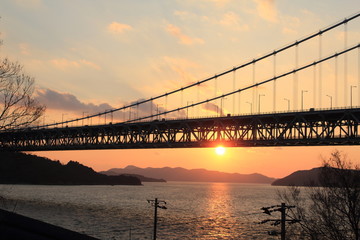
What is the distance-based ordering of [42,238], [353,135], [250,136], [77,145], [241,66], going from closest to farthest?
[42,238]
[353,135]
[250,136]
[241,66]
[77,145]

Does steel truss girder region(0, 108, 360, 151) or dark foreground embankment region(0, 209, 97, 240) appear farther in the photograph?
steel truss girder region(0, 108, 360, 151)

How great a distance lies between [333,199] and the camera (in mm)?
33375

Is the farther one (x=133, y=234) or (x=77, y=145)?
(x=77, y=145)

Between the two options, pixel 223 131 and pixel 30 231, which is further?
pixel 223 131

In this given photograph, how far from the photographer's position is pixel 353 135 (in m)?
57.2

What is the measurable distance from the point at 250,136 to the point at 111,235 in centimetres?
2941

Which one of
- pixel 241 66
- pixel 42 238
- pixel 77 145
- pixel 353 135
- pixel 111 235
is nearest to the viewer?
pixel 42 238

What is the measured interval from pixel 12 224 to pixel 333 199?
2448cm

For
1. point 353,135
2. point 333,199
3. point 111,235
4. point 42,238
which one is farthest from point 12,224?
point 353,135

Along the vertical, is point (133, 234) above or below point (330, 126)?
below

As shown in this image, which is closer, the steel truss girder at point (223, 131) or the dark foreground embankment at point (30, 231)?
the dark foreground embankment at point (30, 231)

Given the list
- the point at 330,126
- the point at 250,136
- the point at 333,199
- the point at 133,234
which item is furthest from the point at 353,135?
the point at 133,234

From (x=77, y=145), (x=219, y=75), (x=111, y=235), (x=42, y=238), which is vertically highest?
(x=219, y=75)

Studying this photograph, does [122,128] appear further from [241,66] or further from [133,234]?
[133,234]
